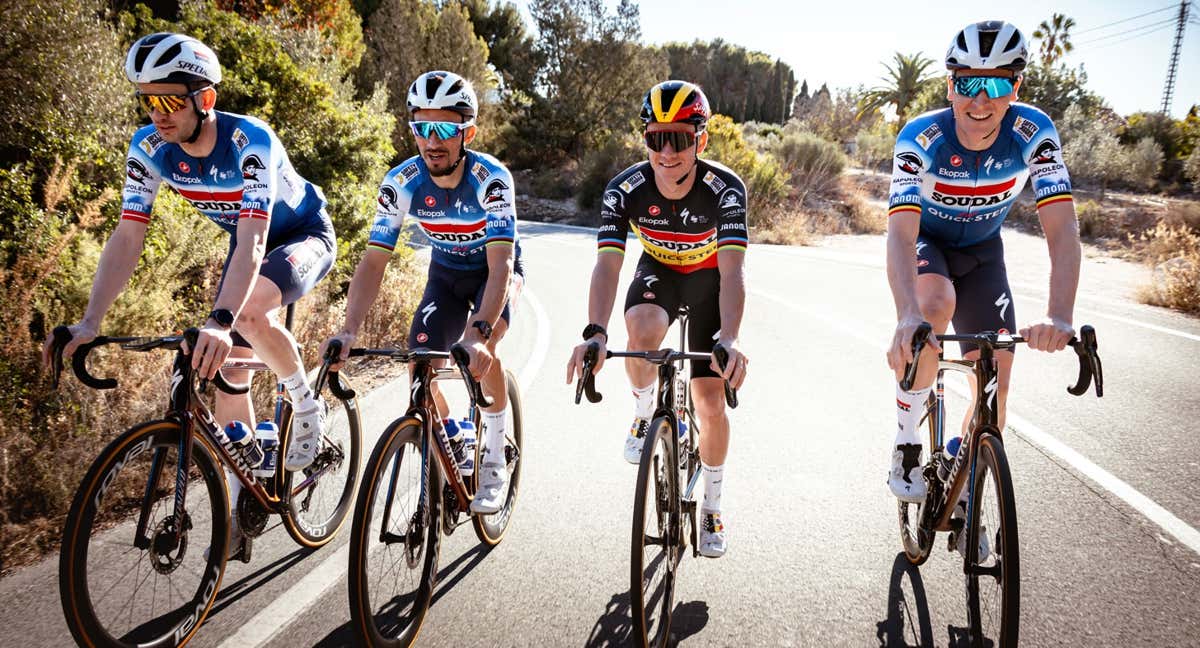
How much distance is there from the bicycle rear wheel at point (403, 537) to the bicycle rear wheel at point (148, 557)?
1.93 ft

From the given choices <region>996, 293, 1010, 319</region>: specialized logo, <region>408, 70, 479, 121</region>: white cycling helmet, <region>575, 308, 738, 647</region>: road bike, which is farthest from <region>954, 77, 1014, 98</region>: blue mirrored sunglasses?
<region>408, 70, 479, 121</region>: white cycling helmet

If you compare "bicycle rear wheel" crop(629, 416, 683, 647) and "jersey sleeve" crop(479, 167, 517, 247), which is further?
"jersey sleeve" crop(479, 167, 517, 247)

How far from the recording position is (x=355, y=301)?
313 centimetres

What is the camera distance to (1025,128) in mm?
3172

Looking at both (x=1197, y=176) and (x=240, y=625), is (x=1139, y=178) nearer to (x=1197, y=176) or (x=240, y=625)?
(x=1197, y=176)

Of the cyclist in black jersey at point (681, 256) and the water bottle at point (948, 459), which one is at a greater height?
the cyclist in black jersey at point (681, 256)

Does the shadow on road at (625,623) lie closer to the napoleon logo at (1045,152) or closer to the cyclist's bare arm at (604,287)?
the cyclist's bare arm at (604,287)

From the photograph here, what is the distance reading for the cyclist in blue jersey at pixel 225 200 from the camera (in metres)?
2.94

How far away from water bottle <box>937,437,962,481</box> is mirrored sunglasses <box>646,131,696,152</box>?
1861 mm

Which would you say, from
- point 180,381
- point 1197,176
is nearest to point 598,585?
point 180,381

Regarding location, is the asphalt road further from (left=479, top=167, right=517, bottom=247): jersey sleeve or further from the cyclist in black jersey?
(left=479, top=167, right=517, bottom=247): jersey sleeve

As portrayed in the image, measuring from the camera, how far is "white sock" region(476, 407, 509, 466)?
11.3 feet

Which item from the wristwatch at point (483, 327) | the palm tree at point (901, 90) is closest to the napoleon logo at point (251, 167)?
the wristwatch at point (483, 327)

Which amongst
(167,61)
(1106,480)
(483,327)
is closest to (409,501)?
(483,327)
